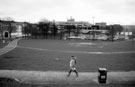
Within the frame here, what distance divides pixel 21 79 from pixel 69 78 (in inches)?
156

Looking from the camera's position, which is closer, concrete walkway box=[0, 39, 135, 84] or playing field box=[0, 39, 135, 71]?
concrete walkway box=[0, 39, 135, 84]

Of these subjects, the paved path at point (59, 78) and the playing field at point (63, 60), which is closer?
the paved path at point (59, 78)

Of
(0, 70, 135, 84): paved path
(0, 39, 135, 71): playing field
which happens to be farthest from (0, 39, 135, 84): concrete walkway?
(0, 39, 135, 71): playing field

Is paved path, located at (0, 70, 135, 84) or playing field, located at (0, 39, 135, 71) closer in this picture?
paved path, located at (0, 70, 135, 84)

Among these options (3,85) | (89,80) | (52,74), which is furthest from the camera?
(52,74)

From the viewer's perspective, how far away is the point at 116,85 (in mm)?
11031

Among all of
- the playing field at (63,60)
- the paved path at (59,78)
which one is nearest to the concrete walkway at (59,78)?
the paved path at (59,78)

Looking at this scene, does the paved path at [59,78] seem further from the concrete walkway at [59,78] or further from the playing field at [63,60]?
the playing field at [63,60]

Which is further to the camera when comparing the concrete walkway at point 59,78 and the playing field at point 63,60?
the playing field at point 63,60

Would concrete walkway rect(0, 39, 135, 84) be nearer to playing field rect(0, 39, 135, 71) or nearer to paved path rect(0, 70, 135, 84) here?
paved path rect(0, 70, 135, 84)

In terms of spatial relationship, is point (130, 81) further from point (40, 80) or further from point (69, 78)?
point (40, 80)

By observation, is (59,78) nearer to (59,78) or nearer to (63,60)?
(59,78)

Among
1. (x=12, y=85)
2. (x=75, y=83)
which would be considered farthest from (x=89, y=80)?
(x=12, y=85)

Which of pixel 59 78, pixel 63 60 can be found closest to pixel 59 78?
pixel 59 78
